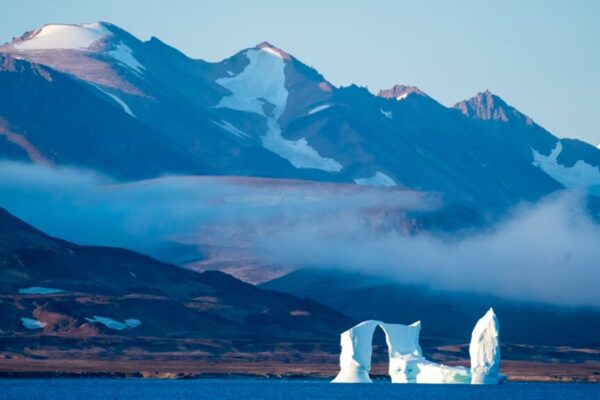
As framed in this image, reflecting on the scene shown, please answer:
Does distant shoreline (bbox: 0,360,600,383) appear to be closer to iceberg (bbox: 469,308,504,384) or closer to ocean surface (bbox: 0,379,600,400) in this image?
ocean surface (bbox: 0,379,600,400)

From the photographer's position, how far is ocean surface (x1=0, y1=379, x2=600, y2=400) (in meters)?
132

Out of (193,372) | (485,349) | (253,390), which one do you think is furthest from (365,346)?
(193,372)

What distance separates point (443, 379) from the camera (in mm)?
141750

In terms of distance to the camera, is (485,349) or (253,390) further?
(253,390)

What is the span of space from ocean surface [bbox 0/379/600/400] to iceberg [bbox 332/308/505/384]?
1.43 m

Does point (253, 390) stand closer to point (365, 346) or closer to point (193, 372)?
point (365, 346)

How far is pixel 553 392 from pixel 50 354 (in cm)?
7380

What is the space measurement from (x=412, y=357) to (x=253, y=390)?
15015mm

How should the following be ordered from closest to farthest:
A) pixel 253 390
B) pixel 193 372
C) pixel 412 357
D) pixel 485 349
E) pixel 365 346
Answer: pixel 485 349
pixel 365 346
pixel 412 357
pixel 253 390
pixel 193 372

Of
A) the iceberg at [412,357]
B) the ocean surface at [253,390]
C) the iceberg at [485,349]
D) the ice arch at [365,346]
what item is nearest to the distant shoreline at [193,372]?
the ocean surface at [253,390]

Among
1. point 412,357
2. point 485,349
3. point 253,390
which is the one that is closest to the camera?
point 485,349

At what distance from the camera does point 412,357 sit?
144 m

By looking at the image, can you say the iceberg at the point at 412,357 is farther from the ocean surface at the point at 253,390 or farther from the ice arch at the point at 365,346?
the ocean surface at the point at 253,390

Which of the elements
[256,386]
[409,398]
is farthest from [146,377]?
[409,398]
